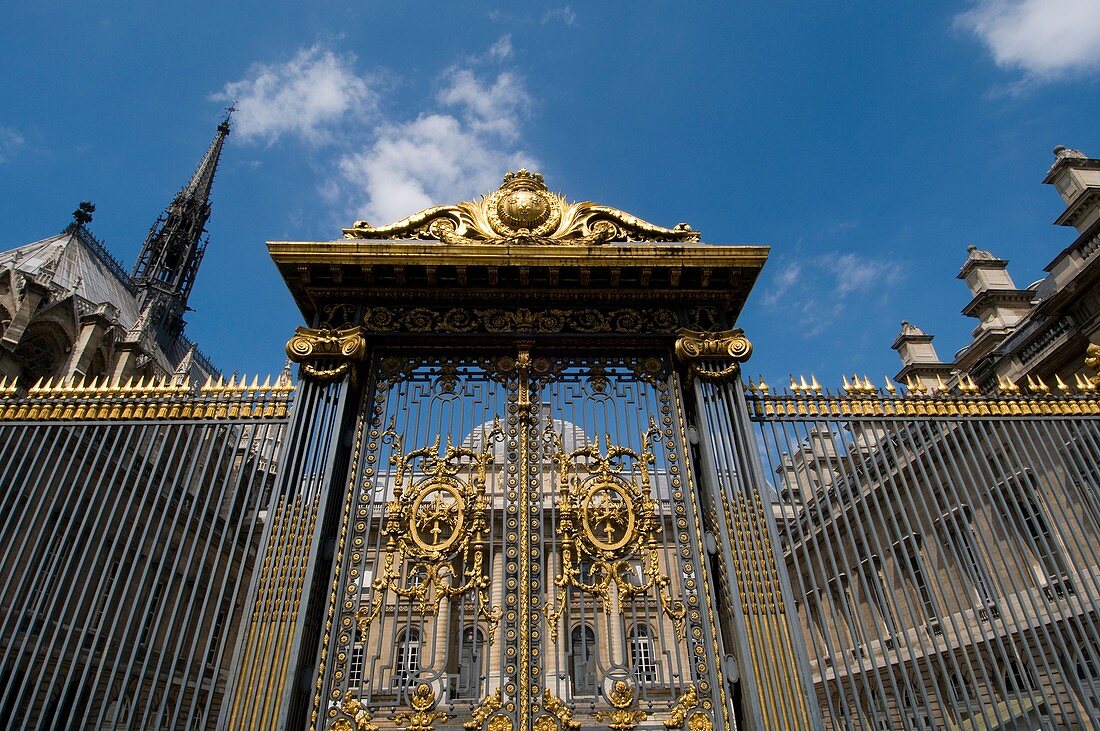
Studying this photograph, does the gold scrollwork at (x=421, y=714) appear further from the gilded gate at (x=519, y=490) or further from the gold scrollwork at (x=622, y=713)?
the gold scrollwork at (x=622, y=713)

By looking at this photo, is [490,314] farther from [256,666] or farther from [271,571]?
[256,666]

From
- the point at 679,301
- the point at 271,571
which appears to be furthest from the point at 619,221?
the point at 271,571

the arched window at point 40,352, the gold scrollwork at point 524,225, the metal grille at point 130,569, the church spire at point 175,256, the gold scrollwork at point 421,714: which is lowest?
the gold scrollwork at point 421,714

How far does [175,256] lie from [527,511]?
2019 inches

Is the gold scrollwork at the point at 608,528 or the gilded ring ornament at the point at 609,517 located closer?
the gold scrollwork at the point at 608,528

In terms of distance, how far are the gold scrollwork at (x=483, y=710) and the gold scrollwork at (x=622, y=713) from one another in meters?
0.79

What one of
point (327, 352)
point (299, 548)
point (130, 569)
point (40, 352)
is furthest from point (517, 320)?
point (40, 352)

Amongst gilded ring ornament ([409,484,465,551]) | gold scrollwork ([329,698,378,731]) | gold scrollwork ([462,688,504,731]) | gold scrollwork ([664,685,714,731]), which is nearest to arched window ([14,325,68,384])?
gilded ring ornament ([409,484,465,551])

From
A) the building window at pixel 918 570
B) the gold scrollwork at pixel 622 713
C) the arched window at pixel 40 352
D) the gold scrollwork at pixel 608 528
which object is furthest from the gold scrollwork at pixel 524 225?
the arched window at pixel 40 352

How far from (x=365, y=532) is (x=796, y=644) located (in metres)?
3.81

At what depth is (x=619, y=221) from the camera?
315 inches

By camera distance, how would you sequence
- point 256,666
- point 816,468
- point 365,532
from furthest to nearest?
point 816,468 → point 365,532 → point 256,666

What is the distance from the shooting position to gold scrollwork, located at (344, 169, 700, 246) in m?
7.77

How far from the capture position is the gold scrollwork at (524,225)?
7.77 meters
